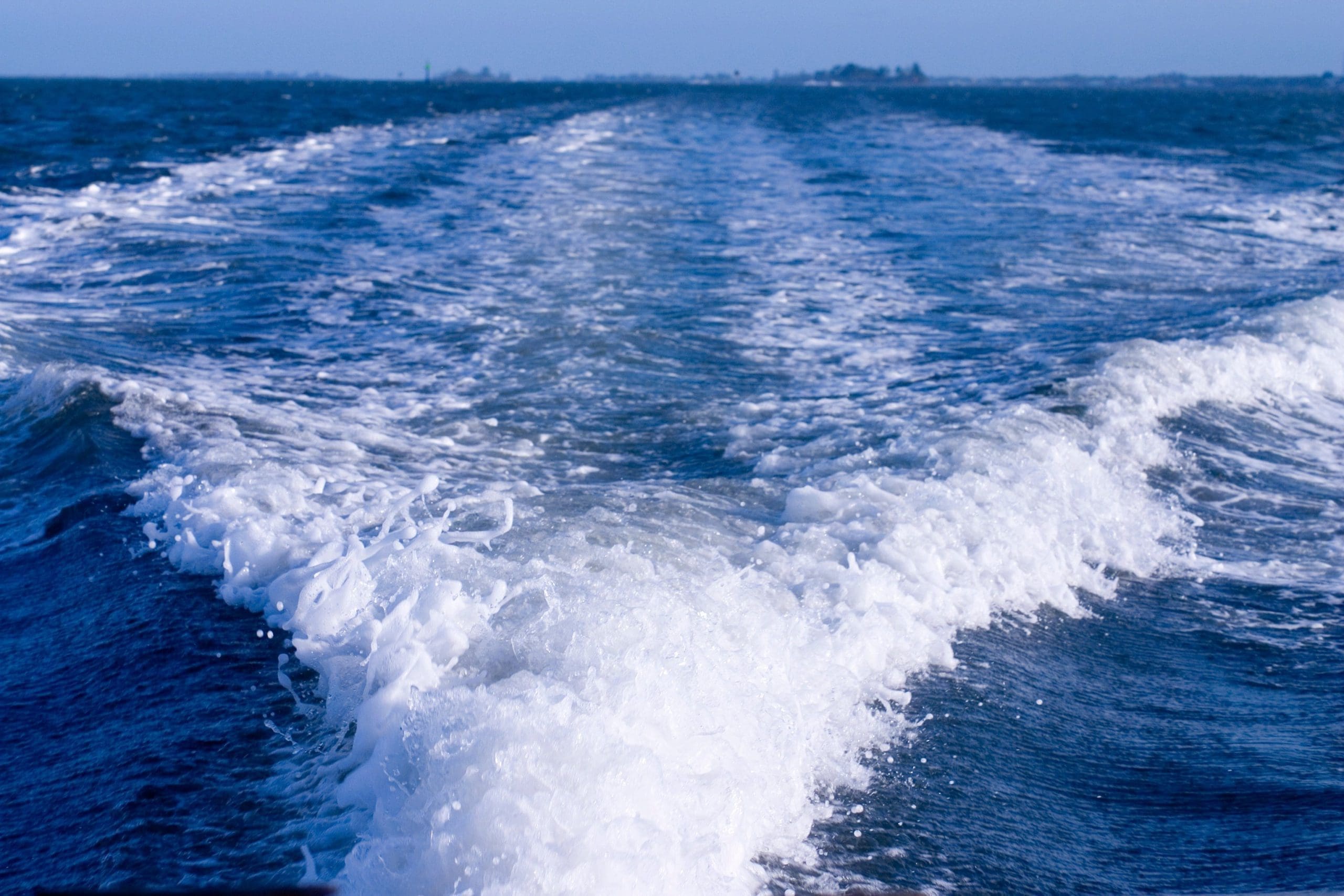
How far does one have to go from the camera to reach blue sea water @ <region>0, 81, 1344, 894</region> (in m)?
2.77

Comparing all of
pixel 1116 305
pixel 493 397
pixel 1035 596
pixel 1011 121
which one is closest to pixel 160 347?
pixel 493 397

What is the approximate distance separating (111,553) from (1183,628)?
4270mm

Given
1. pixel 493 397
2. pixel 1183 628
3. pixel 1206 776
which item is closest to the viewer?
pixel 1206 776

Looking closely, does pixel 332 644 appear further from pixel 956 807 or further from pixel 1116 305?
pixel 1116 305

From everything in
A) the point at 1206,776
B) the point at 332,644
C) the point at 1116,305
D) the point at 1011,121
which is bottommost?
the point at 1206,776

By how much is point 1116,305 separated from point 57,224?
41.6 ft

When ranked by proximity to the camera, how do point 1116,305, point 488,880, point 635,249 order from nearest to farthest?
point 488,880 < point 1116,305 < point 635,249

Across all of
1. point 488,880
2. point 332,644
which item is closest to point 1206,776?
point 488,880

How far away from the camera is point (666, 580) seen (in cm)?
395

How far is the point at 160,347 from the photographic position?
8047mm

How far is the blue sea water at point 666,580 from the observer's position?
2768 millimetres

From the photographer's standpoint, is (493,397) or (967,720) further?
(493,397)

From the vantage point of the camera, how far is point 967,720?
137 inches

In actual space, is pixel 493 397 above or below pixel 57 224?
below
